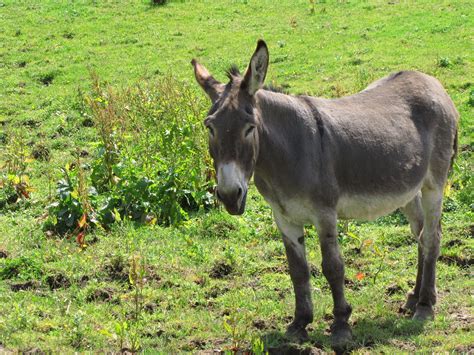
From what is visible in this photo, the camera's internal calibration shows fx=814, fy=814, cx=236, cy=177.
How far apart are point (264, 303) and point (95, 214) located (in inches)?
111

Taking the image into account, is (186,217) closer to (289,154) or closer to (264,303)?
(264,303)

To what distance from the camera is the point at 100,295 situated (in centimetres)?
773

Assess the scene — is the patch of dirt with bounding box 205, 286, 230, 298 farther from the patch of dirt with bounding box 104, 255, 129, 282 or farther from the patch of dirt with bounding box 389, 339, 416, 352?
the patch of dirt with bounding box 389, 339, 416, 352

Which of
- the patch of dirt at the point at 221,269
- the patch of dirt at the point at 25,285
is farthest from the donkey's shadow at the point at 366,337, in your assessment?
the patch of dirt at the point at 25,285

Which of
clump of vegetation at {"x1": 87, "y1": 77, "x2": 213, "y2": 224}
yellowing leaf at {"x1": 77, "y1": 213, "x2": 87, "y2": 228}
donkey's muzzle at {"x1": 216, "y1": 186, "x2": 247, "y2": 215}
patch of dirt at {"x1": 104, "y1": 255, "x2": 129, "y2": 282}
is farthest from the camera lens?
clump of vegetation at {"x1": 87, "y1": 77, "x2": 213, "y2": 224}

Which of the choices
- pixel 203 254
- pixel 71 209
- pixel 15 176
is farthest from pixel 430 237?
pixel 15 176

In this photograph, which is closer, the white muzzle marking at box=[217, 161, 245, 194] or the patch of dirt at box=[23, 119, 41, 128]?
the white muzzle marking at box=[217, 161, 245, 194]

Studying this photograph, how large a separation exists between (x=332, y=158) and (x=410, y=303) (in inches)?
70.1

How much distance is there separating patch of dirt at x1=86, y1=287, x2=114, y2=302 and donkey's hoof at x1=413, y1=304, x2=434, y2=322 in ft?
9.26

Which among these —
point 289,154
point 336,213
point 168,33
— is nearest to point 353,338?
point 336,213

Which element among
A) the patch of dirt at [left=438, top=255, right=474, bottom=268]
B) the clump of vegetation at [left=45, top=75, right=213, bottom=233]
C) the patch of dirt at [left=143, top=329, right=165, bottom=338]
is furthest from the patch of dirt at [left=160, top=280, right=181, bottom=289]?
the patch of dirt at [left=438, top=255, right=474, bottom=268]

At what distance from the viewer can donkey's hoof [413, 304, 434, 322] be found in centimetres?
702

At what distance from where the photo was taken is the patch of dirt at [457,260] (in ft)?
27.5

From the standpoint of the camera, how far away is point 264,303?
24.5ft
